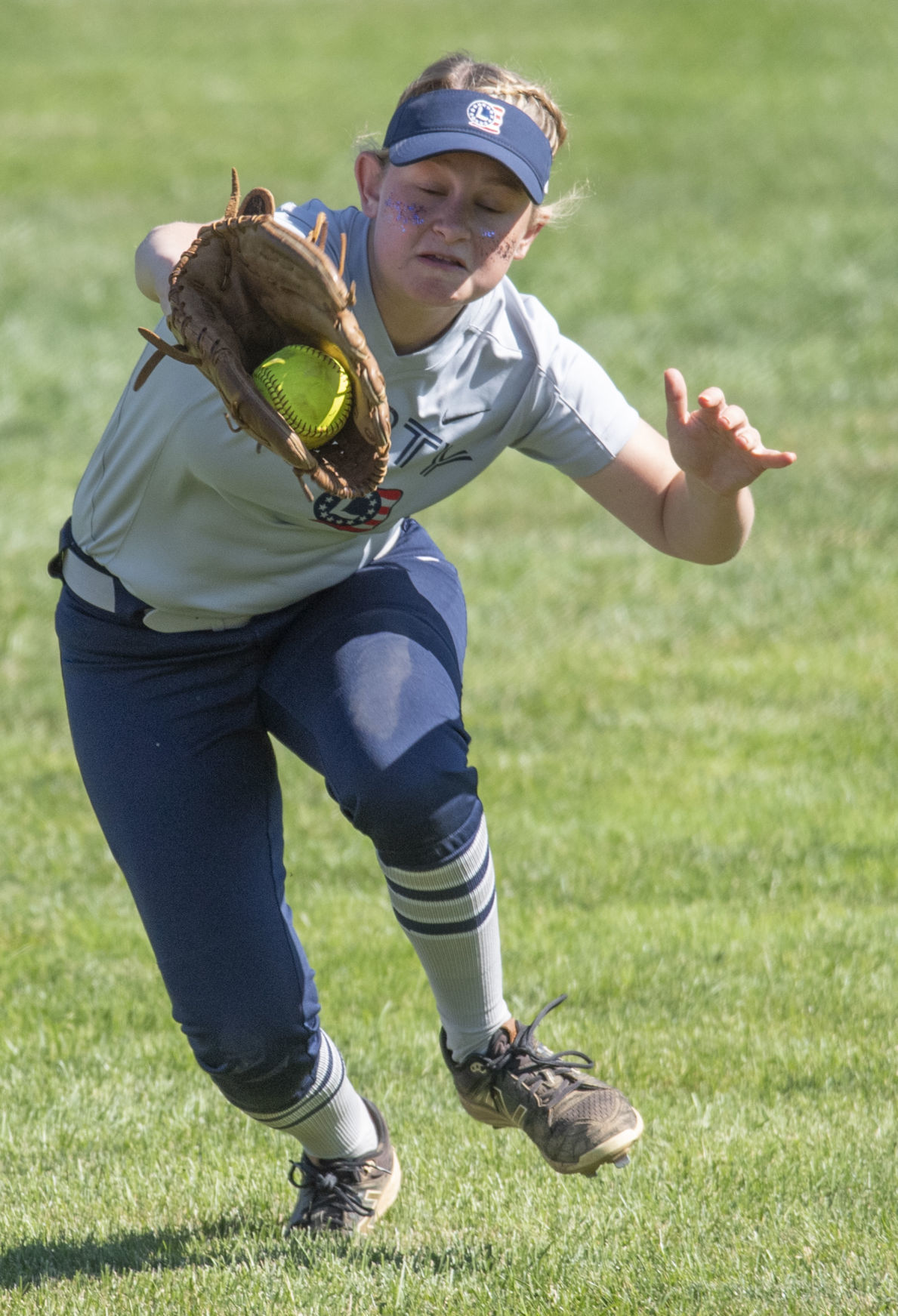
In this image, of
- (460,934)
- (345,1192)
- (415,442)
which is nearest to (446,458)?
(415,442)

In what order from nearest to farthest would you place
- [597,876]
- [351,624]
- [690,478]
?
[351,624], [690,478], [597,876]

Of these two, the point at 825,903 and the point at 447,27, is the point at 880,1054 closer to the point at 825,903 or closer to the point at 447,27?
the point at 825,903

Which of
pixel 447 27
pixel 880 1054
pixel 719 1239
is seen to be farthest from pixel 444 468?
pixel 447 27

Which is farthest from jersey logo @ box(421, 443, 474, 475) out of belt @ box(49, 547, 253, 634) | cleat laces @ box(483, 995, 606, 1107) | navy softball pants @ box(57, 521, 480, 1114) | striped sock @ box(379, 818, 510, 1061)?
cleat laces @ box(483, 995, 606, 1107)

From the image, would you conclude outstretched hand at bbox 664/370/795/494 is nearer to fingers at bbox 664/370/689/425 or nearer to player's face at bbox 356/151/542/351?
fingers at bbox 664/370/689/425

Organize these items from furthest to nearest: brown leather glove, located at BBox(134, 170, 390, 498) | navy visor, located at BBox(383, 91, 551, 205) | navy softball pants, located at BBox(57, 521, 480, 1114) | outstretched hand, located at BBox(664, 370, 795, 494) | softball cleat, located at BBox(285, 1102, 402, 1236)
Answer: softball cleat, located at BBox(285, 1102, 402, 1236)
outstretched hand, located at BBox(664, 370, 795, 494)
navy softball pants, located at BBox(57, 521, 480, 1114)
navy visor, located at BBox(383, 91, 551, 205)
brown leather glove, located at BBox(134, 170, 390, 498)

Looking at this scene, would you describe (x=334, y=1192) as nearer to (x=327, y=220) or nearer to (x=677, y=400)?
(x=677, y=400)

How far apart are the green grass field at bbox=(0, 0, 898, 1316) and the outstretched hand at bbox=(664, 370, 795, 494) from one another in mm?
1602

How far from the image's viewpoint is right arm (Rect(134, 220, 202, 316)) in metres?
3.27

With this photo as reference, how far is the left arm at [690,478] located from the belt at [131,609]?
2.79ft

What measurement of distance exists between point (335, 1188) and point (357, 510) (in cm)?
156

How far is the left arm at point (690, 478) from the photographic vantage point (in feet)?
11.2

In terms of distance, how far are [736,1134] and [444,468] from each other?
1.84 meters

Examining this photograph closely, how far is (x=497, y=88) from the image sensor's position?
327cm
